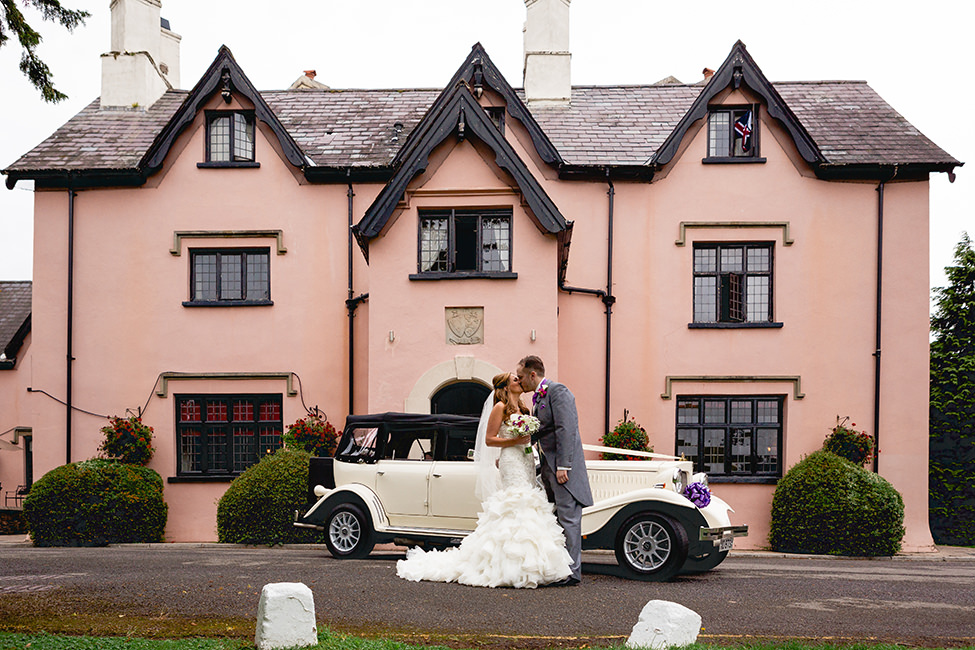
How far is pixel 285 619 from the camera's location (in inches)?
220

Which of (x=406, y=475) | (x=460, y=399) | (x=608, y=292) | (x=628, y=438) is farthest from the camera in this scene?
(x=608, y=292)

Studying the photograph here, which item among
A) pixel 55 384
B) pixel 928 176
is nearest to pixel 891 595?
pixel 928 176

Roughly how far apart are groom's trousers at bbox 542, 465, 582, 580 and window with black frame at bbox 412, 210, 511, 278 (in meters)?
7.02

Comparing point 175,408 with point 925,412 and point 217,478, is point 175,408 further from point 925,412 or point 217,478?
point 925,412

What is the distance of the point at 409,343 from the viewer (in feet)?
50.4

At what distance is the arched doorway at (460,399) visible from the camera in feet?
51.1

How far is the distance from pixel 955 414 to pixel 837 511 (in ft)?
18.3

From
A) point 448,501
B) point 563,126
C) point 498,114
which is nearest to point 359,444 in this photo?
point 448,501

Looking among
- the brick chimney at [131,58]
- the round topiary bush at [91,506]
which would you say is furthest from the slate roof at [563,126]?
the round topiary bush at [91,506]

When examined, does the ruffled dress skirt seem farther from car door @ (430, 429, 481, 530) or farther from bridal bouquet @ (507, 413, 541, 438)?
car door @ (430, 429, 481, 530)

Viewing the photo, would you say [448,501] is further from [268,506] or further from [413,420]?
[268,506]

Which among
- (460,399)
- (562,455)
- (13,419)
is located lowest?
(13,419)

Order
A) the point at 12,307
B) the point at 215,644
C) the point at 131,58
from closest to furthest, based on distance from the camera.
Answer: the point at 215,644 → the point at 131,58 → the point at 12,307

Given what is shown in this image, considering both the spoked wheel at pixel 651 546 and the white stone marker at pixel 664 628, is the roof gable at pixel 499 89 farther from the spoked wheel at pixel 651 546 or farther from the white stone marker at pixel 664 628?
the white stone marker at pixel 664 628
